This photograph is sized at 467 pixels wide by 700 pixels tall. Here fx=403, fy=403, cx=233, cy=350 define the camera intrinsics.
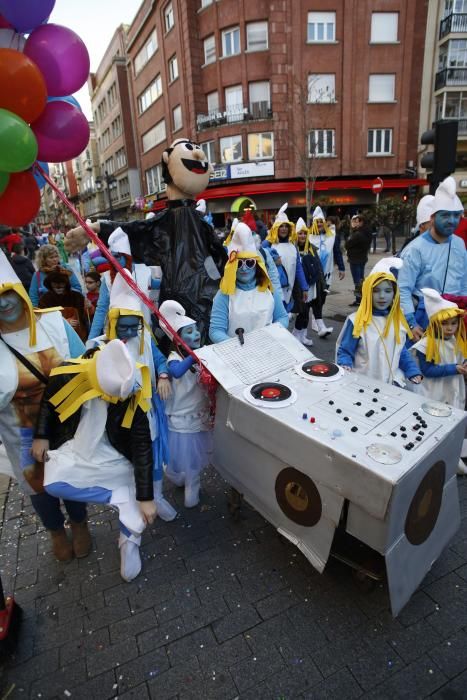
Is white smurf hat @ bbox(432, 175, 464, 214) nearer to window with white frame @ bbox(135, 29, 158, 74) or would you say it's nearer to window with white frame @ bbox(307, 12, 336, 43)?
window with white frame @ bbox(307, 12, 336, 43)

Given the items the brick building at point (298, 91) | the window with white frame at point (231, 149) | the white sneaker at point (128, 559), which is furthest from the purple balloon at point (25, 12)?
the window with white frame at point (231, 149)

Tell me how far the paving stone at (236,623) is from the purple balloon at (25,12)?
10.5 feet

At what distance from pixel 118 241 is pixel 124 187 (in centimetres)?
3585

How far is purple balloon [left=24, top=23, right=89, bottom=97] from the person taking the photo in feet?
6.87

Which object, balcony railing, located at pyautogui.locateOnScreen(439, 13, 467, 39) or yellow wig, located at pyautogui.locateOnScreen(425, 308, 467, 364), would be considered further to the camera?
balcony railing, located at pyautogui.locateOnScreen(439, 13, 467, 39)

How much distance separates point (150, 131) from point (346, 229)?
18334 mm

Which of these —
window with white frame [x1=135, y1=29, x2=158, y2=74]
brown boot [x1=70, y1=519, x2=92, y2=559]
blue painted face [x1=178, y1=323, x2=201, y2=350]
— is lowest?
brown boot [x1=70, y1=519, x2=92, y2=559]

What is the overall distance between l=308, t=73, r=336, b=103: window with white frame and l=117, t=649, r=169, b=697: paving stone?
950 inches

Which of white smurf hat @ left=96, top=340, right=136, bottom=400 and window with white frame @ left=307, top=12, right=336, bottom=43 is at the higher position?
window with white frame @ left=307, top=12, right=336, bottom=43

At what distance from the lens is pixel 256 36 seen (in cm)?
2038

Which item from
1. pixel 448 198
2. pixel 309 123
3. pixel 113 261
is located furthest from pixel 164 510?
pixel 309 123

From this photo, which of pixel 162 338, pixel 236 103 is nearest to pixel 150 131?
pixel 236 103

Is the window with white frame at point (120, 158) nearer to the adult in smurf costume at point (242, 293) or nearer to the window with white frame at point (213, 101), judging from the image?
the window with white frame at point (213, 101)

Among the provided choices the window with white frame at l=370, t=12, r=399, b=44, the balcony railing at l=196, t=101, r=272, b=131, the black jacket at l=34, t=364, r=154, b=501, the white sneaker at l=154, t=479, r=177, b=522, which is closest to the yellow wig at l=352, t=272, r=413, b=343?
the black jacket at l=34, t=364, r=154, b=501
